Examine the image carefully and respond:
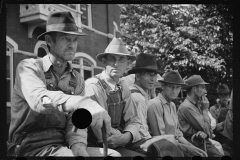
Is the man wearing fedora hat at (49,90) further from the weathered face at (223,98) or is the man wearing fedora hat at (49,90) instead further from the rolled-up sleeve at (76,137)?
the weathered face at (223,98)

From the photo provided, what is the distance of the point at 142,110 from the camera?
2.31 metres

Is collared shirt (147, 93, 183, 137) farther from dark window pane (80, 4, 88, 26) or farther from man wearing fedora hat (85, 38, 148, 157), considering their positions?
dark window pane (80, 4, 88, 26)

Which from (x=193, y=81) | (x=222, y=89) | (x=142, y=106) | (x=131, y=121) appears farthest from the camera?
(x=222, y=89)

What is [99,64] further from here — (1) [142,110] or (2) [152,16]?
(2) [152,16]

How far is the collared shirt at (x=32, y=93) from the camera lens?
4.64 ft

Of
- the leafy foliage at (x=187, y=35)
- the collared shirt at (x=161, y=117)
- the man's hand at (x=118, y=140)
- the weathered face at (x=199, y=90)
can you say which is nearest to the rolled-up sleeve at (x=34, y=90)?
the man's hand at (x=118, y=140)

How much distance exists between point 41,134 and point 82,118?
362mm

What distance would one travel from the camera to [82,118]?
1.36 meters

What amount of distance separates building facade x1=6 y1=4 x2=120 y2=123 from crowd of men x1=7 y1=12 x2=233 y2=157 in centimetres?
14

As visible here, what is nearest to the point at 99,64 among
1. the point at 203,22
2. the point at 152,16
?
the point at 152,16

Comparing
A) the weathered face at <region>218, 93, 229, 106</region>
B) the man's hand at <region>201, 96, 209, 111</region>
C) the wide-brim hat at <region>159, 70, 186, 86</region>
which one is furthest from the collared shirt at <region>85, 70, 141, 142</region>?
the weathered face at <region>218, 93, 229, 106</region>

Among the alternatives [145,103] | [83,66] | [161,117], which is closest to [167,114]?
[161,117]

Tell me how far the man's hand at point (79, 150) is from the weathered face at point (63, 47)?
1.52 feet

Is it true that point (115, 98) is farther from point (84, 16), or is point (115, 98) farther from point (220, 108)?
point (220, 108)
